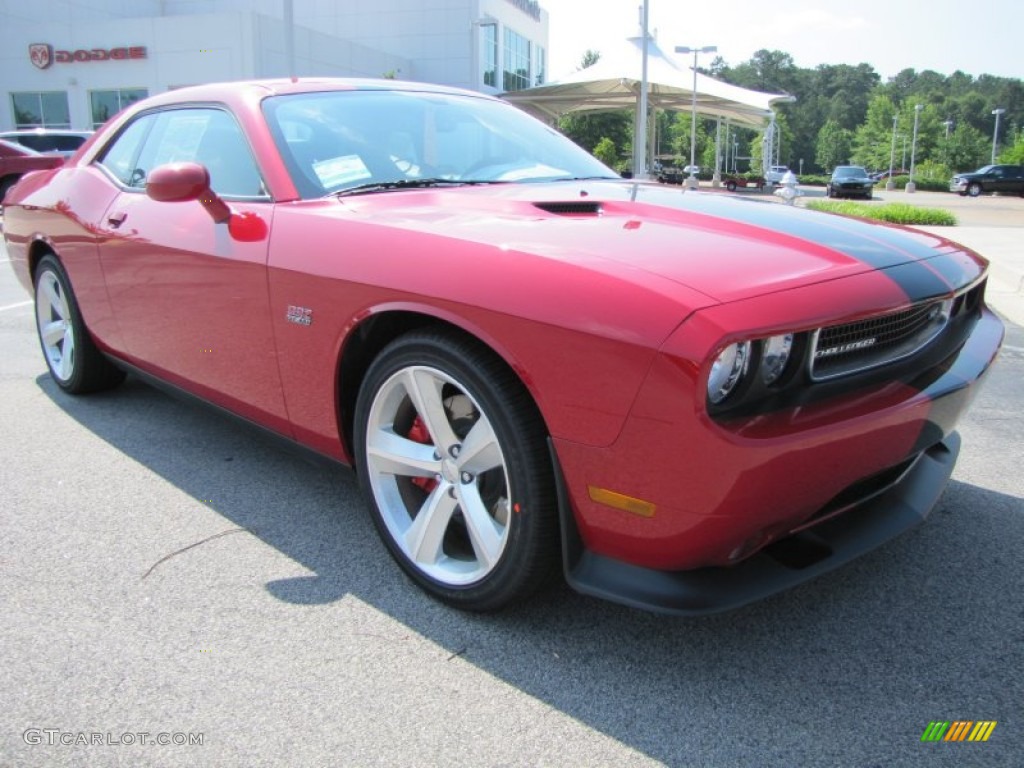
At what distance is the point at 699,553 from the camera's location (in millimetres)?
1833

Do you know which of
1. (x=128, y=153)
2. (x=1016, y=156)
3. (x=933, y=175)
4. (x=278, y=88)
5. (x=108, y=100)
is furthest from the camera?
(x=933, y=175)

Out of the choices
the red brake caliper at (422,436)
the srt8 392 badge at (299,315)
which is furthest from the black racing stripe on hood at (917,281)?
the srt8 392 badge at (299,315)

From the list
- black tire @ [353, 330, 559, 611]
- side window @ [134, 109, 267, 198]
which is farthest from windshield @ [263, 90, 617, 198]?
black tire @ [353, 330, 559, 611]

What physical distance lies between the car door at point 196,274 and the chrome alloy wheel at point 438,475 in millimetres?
515

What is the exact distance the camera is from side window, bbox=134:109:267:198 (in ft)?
9.59

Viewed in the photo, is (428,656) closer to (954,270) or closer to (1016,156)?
(954,270)

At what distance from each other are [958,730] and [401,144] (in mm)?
2418

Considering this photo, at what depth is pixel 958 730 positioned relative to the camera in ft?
6.08

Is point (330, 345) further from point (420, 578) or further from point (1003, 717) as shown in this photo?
point (1003, 717)

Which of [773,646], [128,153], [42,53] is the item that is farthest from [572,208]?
[42,53]

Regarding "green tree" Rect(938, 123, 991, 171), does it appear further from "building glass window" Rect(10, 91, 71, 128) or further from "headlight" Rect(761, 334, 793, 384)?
"headlight" Rect(761, 334, 793, 384)

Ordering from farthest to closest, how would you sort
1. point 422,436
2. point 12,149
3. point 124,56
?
1. point 124,56
2. point 12,149
3. point 422,436

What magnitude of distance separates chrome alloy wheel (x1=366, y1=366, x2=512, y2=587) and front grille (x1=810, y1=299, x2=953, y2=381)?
78 centimetres

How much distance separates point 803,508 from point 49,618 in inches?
78.8
